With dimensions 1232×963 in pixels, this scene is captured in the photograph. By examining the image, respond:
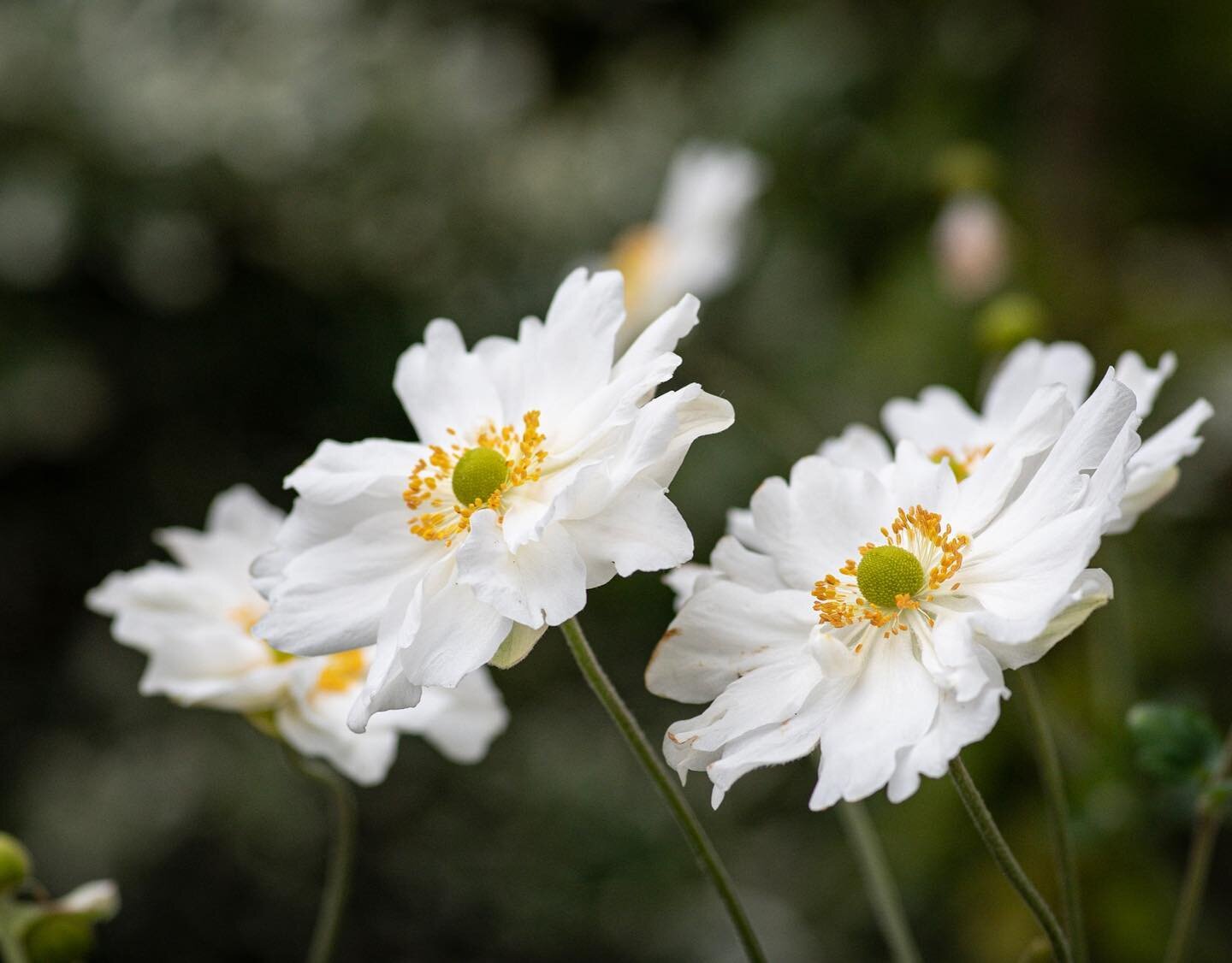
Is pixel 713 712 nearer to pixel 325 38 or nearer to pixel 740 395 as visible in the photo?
pixel 740 395

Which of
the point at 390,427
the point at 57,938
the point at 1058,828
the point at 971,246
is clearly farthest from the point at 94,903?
the point at 390,427

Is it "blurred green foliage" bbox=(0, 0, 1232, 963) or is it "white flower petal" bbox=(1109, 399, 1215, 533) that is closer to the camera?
"white flower petal" bbox=(1109, 399, 1215, 533)

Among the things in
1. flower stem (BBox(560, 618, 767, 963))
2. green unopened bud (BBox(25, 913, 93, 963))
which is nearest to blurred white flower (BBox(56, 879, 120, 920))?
green unopened bud (BBox(25, 913, 93, 963))

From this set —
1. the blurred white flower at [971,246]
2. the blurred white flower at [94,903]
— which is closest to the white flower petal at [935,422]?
the blurred white flower at [94,903]

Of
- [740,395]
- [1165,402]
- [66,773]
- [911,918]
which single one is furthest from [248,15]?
[911,918]

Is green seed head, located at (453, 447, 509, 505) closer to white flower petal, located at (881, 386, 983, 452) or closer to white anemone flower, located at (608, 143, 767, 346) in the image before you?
white flower petal, located at (881, 386, 983, 452)
